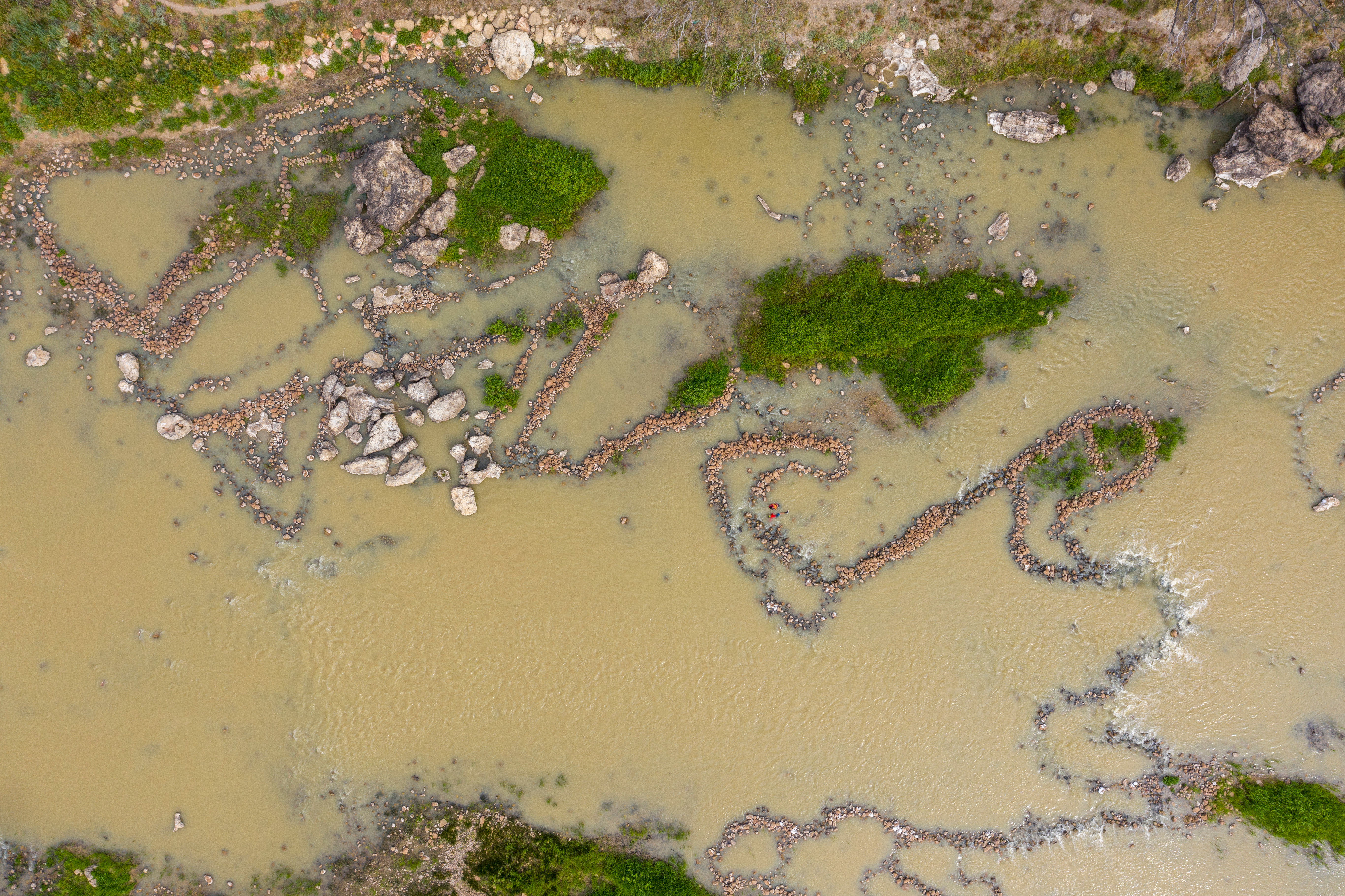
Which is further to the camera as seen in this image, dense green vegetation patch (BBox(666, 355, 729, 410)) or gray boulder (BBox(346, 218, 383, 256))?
dense green vegetation patch (BBox(666, 355, 729, 410))

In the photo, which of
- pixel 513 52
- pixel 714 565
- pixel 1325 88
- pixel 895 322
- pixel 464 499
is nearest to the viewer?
pixel 1325 88

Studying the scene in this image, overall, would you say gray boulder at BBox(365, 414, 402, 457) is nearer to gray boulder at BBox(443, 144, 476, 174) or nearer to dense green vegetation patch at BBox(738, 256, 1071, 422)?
gray boulder at BBox(443, 144, 476, 174)

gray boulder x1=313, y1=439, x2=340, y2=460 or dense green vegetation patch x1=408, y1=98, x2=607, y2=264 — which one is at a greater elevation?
dense green vegetation patch x1=408, y1=98, x2=607, y2=264

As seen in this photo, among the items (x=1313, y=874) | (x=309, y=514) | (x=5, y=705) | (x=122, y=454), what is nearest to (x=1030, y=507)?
(x=1313, y=874)

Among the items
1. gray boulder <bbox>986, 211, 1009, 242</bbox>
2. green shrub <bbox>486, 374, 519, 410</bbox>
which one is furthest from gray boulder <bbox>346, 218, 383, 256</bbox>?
gray boulder <bbox>986, 211, 1009, 242</bbox>

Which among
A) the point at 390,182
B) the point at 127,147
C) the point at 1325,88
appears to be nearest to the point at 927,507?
the point at 1325,88

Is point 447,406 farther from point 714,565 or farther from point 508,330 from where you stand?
point 714,565

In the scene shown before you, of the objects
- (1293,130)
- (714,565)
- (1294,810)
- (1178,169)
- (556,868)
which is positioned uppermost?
(1293,130)
